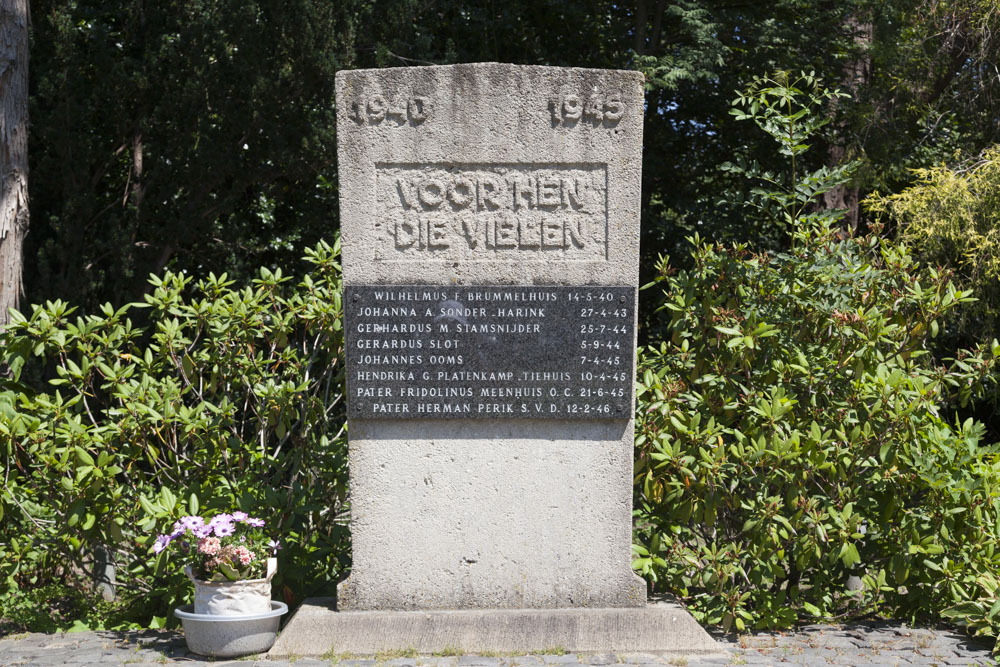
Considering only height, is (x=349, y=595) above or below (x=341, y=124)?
below

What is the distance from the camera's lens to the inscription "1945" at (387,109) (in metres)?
4.51

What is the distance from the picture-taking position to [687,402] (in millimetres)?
5168

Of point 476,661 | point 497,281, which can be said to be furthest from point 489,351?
point 476,661

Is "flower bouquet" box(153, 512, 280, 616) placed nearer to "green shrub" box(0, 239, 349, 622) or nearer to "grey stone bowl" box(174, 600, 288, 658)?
"grey stone bowl" box(174, 600, 288, 658)

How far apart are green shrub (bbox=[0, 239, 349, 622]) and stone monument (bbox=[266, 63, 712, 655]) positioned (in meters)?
0.77

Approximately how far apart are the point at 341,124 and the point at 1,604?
3.14 m

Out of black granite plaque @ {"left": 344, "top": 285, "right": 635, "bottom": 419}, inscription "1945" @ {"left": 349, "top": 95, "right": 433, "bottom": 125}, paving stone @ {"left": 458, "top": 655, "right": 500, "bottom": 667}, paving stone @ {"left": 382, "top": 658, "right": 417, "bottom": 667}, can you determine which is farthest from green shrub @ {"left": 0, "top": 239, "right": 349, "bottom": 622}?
inscription "1945" @ {"left": 349, "top": 95, "right": 433, "bottom": 125}

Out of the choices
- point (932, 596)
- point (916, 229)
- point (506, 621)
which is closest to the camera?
point (506, 621)

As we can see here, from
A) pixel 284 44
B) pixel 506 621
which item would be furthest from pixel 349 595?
pixel 284 44

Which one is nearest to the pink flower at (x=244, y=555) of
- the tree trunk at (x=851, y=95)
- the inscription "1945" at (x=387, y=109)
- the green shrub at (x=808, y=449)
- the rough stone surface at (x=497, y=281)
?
the rough stone surface at (x=497, y=281)

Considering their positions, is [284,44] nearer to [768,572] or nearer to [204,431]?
[204,431]

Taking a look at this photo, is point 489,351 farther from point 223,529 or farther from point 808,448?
point 808,448

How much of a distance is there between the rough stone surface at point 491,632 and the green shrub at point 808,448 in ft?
1.41

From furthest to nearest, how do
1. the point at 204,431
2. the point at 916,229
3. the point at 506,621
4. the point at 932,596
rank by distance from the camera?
the point at 916,229 → the point at 204,431 → the point at 932,596 → the point at 506,621
